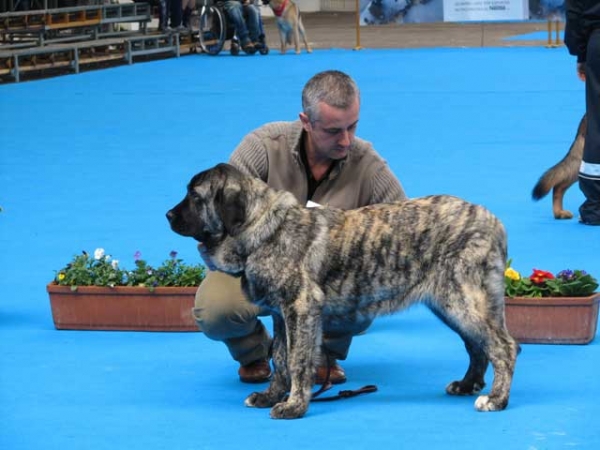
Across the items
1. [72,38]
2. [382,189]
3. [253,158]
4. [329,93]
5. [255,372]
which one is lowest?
[72,38]

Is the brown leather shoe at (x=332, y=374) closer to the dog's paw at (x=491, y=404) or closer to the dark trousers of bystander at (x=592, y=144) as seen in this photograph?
the dog's paw at (x=491, y=404)

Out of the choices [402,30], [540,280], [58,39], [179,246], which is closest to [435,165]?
[179,246]

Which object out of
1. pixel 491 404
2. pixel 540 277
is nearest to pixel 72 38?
pixel 540 277

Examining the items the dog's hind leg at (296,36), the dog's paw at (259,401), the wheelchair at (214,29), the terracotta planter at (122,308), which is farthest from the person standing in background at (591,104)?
the dog's hind leg at (296,36)

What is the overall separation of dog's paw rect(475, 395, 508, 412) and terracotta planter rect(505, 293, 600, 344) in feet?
3.38

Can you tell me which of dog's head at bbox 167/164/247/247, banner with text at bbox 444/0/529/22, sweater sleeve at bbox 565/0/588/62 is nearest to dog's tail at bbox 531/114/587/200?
sweater sleeve at bbox 565/0/588/62

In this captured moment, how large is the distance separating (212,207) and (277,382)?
0.75 metres

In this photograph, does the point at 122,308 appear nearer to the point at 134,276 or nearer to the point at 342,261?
the point at 134,276

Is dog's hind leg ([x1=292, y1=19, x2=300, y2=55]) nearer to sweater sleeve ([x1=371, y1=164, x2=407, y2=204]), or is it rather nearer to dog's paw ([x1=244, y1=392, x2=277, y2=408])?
sweater sleeve ([x1=371, y1=164, x2=407, y2=204])

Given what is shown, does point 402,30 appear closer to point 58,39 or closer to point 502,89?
point 58,39

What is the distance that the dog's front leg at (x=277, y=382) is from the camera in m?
4.89

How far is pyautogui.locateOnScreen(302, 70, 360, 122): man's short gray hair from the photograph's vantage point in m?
4.79

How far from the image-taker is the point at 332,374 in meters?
5.27

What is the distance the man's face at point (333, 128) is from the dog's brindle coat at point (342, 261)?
10.2 inches
